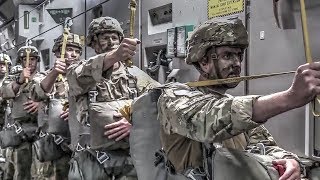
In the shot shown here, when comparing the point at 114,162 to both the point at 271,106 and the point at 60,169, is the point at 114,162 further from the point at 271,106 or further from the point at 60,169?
the point at 271,106

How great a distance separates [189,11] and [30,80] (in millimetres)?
2159

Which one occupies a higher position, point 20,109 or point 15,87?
point 15,87

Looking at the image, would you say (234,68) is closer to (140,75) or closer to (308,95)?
(308,95)

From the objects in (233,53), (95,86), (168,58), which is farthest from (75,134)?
(233,53)

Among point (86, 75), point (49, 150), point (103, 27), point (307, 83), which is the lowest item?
point (49, 150)

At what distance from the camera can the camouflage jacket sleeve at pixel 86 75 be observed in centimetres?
303

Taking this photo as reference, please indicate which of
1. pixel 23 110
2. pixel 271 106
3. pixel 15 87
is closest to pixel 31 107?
pixel 23 110

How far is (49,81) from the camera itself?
412 cm

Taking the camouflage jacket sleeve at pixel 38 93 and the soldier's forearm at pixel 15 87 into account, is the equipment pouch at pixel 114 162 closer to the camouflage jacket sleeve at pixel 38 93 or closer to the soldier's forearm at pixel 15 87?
the camouflage jacket sleeve at pixel 38 93

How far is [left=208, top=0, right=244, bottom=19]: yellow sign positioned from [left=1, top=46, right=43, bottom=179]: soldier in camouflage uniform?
7.68ft

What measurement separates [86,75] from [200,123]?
1.45m

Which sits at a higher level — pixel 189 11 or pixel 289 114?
pixel 189 11

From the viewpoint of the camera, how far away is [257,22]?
118 inches

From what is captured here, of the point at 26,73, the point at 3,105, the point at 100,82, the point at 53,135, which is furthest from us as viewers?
the point at 3,105
